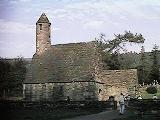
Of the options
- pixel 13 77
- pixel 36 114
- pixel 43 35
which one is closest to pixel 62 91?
pixel 43 35

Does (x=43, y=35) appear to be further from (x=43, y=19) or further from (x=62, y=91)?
(x=62, y=91)

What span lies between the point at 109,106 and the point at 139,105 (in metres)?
5.34

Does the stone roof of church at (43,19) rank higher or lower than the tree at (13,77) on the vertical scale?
higher

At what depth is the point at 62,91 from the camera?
51188 millimetres

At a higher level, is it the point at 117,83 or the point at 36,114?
the point at 117,83

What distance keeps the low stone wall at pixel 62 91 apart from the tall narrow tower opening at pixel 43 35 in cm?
679

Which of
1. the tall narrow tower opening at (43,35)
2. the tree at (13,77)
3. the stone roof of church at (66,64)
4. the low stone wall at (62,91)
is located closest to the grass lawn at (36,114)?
the low stone wall at (62,91)

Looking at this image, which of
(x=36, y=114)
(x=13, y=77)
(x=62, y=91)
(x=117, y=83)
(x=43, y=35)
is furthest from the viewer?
(x=13, y=77)

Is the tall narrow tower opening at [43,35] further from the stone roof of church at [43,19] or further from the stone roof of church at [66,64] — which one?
the stone roof of church at [66,64]

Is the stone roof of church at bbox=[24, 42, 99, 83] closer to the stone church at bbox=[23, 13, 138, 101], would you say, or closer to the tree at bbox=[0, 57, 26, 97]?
the stone church at bbox=[23, 13, 138, 101]

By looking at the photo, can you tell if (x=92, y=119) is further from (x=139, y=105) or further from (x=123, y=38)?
(x=123, y=38)

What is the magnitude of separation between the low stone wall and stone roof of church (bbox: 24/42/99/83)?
28.1 inches

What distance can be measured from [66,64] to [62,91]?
4290 millimetres

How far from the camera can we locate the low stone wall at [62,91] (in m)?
49.6
